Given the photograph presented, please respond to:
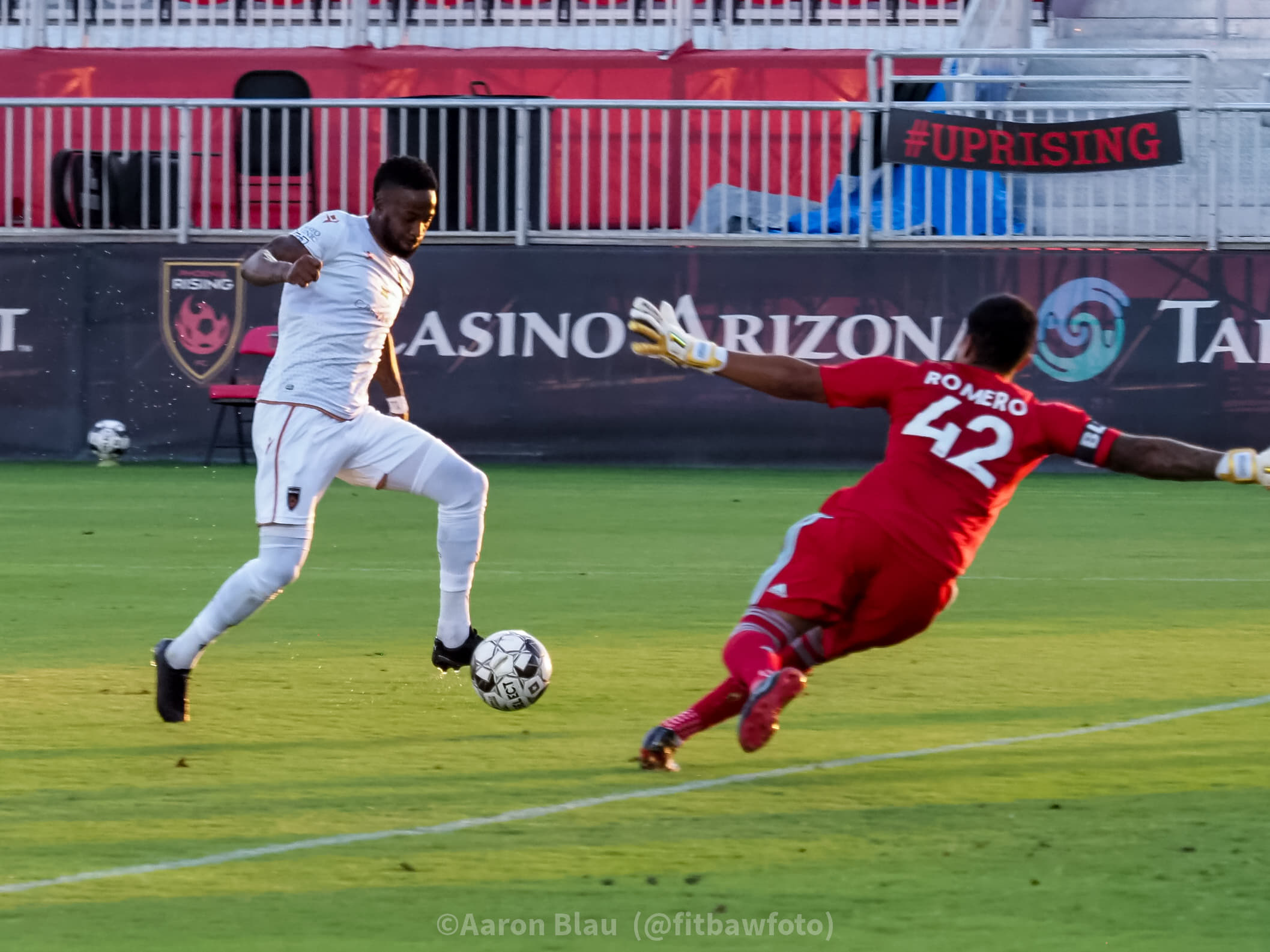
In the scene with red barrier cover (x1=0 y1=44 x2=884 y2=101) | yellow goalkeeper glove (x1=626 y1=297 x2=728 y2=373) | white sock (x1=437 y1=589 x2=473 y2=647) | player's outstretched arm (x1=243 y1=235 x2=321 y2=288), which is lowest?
white sock (x1=437 y1=589 x2=473 y2=647)

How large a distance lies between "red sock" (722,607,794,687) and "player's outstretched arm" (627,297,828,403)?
69 cm

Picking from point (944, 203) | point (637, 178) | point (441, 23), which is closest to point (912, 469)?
point (944, 203)

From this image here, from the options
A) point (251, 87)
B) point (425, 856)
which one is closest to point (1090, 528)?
point (425, 856)

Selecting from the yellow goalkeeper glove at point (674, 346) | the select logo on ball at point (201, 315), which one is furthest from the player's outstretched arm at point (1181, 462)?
the select logo on ball at point (201, 315)

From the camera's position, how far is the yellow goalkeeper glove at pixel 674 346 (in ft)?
19.7

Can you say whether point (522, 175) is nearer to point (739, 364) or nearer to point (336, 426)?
point (336, 426)

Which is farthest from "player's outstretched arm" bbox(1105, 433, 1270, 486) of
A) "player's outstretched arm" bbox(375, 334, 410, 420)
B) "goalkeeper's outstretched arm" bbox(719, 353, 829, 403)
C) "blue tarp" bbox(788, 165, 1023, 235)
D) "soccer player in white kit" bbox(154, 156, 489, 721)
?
"blue tarp" bbox(788, 165, 1023, 235)

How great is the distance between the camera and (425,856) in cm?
507

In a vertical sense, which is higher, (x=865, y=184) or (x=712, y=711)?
(x=865, y=184)

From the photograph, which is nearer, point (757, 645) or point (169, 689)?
point (757, 645)

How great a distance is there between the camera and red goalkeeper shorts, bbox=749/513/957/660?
5.96 meters

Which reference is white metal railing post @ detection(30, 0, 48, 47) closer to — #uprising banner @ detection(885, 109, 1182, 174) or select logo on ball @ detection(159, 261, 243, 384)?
select logo on ball @ detection(159, 261, 243, 384)

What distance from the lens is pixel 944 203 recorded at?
723 inches

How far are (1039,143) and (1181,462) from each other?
12.5 m
